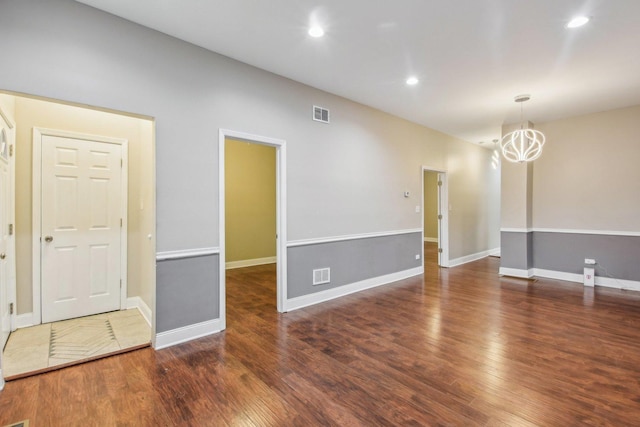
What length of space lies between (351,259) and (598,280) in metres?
4.37

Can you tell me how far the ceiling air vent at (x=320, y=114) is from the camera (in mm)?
4145

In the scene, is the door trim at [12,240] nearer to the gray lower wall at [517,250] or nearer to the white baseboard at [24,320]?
the white baseboard at [24,320]

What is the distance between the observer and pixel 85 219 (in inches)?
143

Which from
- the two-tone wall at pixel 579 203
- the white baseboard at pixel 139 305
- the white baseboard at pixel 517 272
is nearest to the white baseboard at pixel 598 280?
the two-tone wall at pixel 579 203

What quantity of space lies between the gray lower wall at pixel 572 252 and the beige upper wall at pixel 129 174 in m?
6.15

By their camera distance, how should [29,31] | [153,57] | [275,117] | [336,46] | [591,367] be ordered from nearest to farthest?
[29,31], [591,367], [153,57], [336,46], [275,117]

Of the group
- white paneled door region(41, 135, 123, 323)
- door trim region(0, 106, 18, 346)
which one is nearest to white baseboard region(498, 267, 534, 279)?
white paneled door region(41, 135, 123, 323)

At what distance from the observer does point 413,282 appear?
211 inches

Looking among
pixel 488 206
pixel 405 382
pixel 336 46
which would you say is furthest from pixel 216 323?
pixel 488 206

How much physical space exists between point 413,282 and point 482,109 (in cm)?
317

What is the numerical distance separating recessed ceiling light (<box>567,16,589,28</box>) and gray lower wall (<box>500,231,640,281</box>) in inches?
157

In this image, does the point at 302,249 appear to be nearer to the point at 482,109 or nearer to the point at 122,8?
the point at 122,8

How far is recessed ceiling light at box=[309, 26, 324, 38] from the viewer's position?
9.18 ft

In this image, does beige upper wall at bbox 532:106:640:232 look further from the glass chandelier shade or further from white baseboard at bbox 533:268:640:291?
white baseboard at bbox 533:268:640:291
